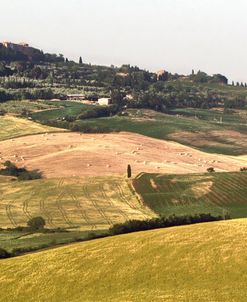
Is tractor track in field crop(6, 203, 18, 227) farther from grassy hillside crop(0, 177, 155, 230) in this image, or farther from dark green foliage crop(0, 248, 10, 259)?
dark green foliage crop(0, 248, 10, 259)

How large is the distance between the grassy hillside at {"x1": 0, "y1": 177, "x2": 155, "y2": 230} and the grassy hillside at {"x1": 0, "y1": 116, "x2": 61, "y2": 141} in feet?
193

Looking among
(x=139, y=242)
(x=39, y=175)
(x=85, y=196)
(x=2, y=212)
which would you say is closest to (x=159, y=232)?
(x=139, y=242)

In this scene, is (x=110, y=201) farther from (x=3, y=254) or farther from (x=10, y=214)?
(x=3, y=254)

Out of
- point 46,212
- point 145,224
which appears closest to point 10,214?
point 46,212

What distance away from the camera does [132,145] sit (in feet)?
538

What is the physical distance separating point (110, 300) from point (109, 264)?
16.1 ft

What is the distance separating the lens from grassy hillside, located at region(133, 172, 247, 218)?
9514cm

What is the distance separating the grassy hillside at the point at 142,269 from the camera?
3566 cm

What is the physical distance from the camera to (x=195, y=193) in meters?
105

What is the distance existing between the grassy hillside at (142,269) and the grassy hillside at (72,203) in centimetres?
3714

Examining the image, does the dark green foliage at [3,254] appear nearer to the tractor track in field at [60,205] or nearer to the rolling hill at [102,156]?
the tractor track in field at [60,205]

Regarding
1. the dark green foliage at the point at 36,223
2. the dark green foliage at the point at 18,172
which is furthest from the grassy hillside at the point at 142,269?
the dark green foliage at the point at 18,172

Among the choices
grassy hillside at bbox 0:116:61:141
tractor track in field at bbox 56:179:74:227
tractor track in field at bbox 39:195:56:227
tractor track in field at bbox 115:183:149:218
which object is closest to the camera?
tractor track in field at bbox 39:195:56:227

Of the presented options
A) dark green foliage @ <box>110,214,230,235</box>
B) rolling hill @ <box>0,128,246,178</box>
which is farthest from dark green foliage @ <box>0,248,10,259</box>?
rolling hill @ <box>0,128,246,178</box>
